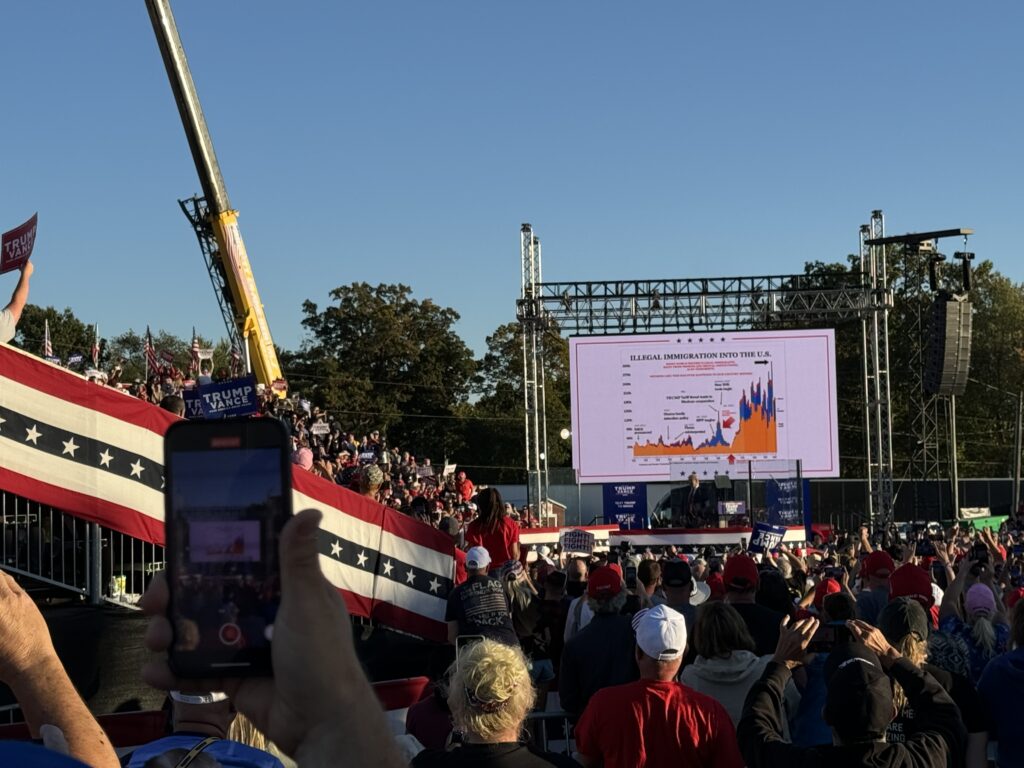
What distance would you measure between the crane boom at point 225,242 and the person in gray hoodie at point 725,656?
30.6m

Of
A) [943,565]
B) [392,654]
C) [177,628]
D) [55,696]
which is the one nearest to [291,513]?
[177,628]

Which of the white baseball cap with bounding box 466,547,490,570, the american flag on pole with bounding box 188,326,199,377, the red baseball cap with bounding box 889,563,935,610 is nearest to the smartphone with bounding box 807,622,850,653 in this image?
the red baseball cap with bounding box 889,563,935,610

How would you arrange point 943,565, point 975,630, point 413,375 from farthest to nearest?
point 413,375, point 943,565, point 975,630

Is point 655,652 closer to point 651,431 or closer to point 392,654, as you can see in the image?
point 392,654

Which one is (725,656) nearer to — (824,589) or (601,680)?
(601,680)

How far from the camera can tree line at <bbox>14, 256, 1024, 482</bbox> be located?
2830 inches

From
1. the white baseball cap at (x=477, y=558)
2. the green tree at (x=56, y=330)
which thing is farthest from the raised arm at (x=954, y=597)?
the green tree at (x=56, y=330)

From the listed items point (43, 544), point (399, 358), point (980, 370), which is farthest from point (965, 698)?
point (980, 370)

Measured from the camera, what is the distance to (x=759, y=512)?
99.5 ft

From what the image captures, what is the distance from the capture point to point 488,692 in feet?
12.6

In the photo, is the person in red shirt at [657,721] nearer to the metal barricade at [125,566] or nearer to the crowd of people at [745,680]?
the crowd of people at [745,680]

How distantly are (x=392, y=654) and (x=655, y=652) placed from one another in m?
5.28

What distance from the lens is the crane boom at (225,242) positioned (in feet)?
112

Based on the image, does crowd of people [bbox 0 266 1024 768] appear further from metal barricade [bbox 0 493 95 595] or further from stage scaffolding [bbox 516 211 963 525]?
stage scaffolding [bbox 516 211 963 525]
